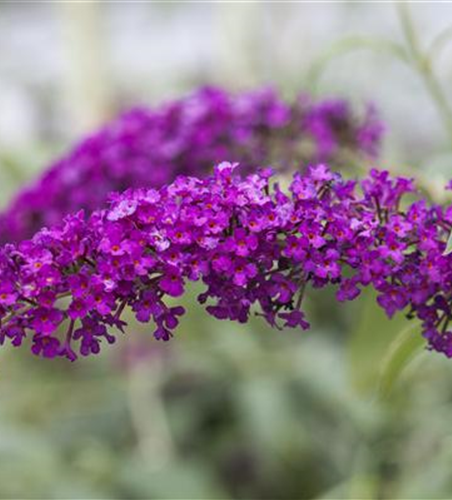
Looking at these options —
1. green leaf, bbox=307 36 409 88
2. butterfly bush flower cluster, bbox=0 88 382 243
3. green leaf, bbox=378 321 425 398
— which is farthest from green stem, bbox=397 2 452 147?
green leaf, bbox=378 321 425 398

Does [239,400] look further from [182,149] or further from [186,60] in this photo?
[186,60]

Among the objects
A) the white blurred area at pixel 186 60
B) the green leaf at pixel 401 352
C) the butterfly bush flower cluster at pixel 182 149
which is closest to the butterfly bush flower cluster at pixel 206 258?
the green leaf at pixel 401 352

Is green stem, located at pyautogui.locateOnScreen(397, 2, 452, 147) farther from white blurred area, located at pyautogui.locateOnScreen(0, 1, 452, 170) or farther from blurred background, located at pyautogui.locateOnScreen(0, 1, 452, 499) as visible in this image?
white blurred area, located at pyautogui.locateOnScreen(0, 1, 452, 170)

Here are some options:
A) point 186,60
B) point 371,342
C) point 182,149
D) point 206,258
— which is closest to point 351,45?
point 182,149

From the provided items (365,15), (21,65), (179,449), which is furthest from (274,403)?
(21,65)

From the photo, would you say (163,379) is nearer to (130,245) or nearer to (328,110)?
(328,110)

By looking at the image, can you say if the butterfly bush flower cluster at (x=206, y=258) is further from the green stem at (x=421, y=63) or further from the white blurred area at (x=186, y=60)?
the white blurred area at (x=186, y=60)
